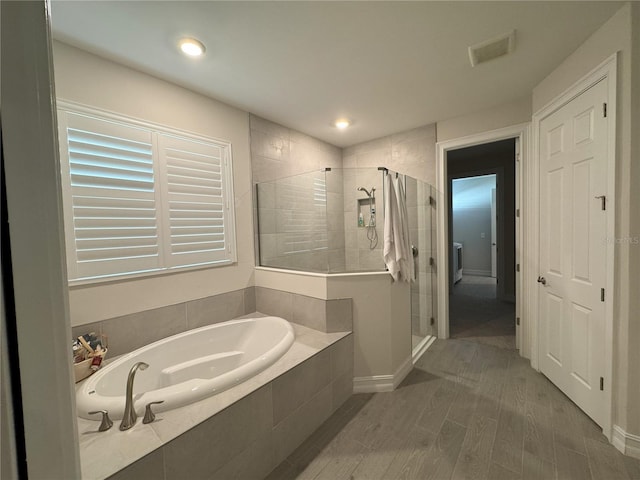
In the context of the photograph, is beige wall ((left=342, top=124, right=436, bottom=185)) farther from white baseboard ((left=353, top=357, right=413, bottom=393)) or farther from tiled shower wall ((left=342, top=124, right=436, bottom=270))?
white baseboard ((left=353, top=357, right=413, bottom=393))

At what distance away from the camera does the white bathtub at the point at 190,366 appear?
132 centimetres

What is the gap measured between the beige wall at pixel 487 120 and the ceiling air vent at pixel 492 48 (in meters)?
0.90

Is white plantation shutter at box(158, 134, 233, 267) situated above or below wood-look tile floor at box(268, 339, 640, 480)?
above

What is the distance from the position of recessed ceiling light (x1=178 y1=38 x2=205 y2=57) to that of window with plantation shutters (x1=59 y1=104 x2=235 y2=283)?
0.63m

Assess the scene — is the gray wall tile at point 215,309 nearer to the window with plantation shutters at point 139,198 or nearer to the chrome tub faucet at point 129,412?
the window with plantation shutters at point 139,198

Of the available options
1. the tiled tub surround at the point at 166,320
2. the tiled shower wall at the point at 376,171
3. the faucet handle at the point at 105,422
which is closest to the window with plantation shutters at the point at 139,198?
the tiled tub surround at the point at 166,320

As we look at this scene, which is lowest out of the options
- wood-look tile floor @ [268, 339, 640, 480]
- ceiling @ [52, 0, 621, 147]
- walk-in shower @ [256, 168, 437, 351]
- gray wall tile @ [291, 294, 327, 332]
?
wood-look tile floor @ [268, 339, 640, 480]

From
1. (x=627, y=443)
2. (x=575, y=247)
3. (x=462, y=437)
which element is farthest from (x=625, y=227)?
(x=462, y=437)

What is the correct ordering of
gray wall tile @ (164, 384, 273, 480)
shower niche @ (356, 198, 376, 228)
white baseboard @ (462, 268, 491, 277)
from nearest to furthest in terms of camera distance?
gray wall tile @ (164, 384, 273, 480) → shower niche @ (356, 198, 376, 228) → white baseboard @ (462, 268, 491, 277)

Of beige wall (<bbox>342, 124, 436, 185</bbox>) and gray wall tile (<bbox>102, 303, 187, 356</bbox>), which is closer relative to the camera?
gray wall tile (<bbox>102, 303, 187, 356</bbox>)

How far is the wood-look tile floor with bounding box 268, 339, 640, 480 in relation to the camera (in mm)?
1420

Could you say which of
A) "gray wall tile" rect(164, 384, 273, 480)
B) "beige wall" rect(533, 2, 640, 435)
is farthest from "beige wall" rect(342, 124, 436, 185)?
"gray wall tile" rect(164, 384, 273, 480)

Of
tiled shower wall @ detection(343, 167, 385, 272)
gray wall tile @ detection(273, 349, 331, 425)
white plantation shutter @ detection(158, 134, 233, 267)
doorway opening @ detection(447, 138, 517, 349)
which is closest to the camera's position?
gray wall tile @ detection(273, 349, 331, 425)

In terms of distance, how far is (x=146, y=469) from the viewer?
1052 millimetres
